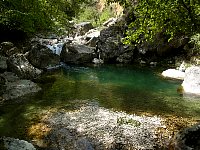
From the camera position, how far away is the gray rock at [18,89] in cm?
2050

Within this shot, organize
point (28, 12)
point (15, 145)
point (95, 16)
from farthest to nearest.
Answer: point (95, 16), point (28, 12), point (15, 145)

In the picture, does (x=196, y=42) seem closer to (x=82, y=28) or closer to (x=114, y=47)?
(x=114, y=47)

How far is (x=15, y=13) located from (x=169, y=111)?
11540mm

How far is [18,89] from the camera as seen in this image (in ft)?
70.7

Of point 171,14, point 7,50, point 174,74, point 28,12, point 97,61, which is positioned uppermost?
point 171,14

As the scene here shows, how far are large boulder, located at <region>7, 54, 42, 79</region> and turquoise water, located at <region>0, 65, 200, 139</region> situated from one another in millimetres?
1115

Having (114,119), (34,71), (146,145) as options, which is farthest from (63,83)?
(146,145)

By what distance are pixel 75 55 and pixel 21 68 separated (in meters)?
10.5

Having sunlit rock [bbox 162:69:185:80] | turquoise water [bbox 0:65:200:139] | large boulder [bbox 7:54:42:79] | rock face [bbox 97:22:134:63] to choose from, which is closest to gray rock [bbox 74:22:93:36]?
rock face [bbox 97:22:134:63]

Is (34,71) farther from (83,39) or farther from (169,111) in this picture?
(83,39)

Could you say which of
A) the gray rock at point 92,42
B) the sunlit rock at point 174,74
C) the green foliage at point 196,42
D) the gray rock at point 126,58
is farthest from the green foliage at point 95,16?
the sunlit rock at point 174,74

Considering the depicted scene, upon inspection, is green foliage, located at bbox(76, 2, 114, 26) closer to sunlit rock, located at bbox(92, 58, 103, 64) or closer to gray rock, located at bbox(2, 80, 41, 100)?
sunlit rock, located at bbox(92, 58, 103, 64)

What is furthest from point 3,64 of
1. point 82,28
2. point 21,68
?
point 82,28

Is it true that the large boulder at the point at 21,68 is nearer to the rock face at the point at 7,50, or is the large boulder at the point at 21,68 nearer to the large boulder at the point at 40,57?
the rock face at the point at 7,50
